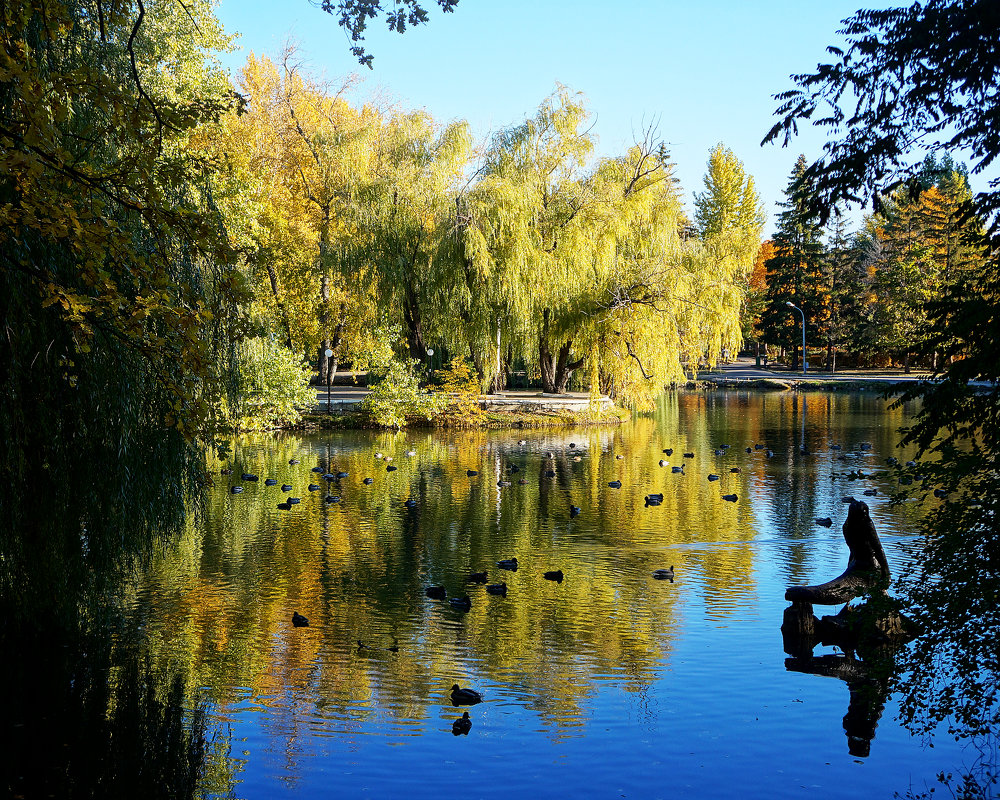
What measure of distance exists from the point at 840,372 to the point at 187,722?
171ft

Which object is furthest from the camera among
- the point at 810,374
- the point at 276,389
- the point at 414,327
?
the point at 810,374

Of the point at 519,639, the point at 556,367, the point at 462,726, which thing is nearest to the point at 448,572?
the point at 519,639

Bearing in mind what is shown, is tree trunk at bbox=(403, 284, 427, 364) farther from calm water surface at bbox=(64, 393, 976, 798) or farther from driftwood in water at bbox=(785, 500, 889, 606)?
driftwood in water at bbox=(785, 500, 889, 606)

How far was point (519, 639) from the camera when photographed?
9.11 meters

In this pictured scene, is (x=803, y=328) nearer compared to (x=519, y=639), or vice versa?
(x=519, y=639)

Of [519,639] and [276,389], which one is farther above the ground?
[276,389]

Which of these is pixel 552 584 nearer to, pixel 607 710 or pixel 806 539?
pixel 607 710

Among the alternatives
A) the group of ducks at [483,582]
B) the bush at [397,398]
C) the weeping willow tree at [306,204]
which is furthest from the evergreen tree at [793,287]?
the group of ducks at [483,582]

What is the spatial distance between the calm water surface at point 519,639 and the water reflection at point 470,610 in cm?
3

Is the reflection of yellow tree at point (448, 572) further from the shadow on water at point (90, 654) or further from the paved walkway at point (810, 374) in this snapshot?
the paved walkway at point (810, 374)

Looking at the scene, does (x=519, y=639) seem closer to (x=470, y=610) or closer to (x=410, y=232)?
(x=470, y=610)

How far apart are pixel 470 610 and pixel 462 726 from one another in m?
3.06

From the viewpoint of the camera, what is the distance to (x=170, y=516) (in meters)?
8.21

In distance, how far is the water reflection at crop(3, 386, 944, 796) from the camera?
701 cm
